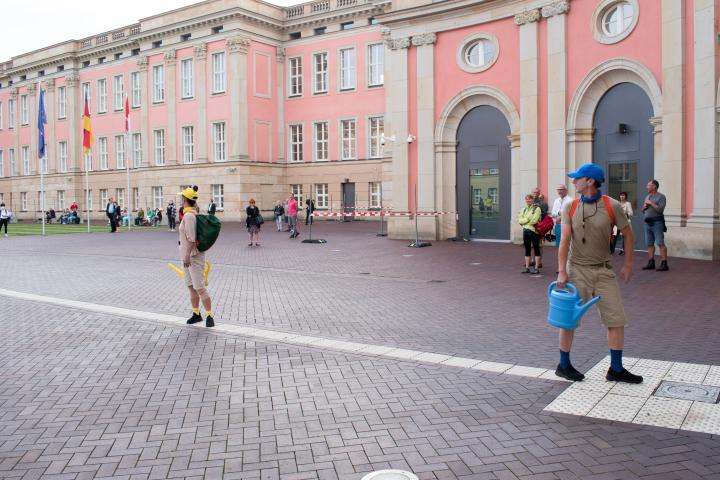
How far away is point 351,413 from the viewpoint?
538 cm

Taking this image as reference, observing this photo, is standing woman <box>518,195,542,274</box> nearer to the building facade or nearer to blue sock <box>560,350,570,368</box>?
the building facade

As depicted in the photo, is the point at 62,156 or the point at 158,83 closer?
the point at 158,83

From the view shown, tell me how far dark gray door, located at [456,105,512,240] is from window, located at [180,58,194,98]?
29.9m

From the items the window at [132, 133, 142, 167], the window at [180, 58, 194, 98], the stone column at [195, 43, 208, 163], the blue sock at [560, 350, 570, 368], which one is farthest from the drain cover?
the window at [132, 133, 142, 167]

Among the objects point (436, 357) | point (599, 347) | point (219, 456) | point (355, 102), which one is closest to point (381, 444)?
point (219, 456)

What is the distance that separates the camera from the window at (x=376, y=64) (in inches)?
1720

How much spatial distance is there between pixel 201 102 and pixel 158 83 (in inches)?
226

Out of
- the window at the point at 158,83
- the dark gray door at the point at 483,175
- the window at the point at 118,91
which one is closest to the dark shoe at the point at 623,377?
the dark gray door at the point at 483,175

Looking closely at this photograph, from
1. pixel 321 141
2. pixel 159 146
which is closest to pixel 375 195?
pixel 321 141

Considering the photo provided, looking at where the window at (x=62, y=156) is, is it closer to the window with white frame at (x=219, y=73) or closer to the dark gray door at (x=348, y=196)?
the window with white frame at (x=219, y=73)

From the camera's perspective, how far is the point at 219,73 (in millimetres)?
46719

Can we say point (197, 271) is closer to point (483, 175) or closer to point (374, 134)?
point (483, 175)

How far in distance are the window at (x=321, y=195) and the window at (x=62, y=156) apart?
27.4 metres

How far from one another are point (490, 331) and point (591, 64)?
48.4ft
